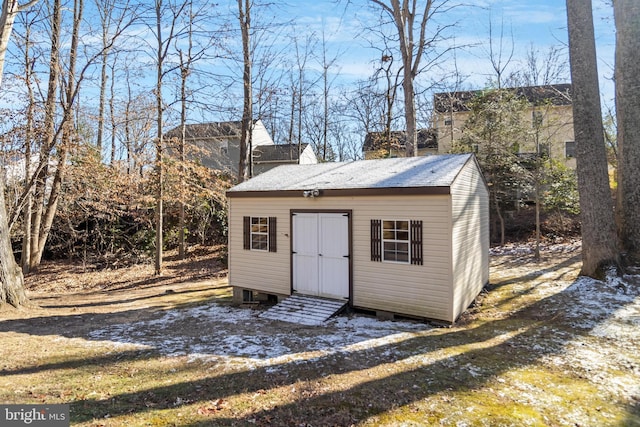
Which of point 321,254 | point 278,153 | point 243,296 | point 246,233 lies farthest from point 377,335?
point 278,153

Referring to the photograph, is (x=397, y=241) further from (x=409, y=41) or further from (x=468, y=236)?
(x=409, y=41)

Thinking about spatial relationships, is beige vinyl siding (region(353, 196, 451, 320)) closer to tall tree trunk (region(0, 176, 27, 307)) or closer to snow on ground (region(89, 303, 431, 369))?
snow on ground (region(89, 303, 431, 369))

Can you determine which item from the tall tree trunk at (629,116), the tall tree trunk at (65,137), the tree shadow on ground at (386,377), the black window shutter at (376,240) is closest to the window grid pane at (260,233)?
the black window shutter at (376,240)

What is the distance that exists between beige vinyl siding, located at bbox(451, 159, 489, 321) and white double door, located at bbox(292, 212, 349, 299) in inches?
86.6

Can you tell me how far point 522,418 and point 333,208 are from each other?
202 inches

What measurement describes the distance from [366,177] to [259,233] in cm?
296

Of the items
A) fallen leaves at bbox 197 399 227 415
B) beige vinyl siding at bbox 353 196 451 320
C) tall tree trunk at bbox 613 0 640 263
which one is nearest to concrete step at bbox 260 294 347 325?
beige vinyl siding at bbox 353 196 451 320

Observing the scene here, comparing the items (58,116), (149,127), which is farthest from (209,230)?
(58,116)

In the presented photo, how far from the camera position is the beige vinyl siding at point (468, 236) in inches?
282

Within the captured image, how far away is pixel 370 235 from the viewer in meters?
7.68

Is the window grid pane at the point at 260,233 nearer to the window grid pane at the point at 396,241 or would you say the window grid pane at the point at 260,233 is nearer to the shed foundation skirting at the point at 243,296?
the shed foundation skirting at the point at 243,296

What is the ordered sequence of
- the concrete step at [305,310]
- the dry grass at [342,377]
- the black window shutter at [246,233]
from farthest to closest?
the black window shutter at [246,233]
the concrete step at [305,310]
the dry grass at [342,377]

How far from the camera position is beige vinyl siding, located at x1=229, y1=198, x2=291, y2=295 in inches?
344

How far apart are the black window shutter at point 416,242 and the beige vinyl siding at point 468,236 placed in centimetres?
61
